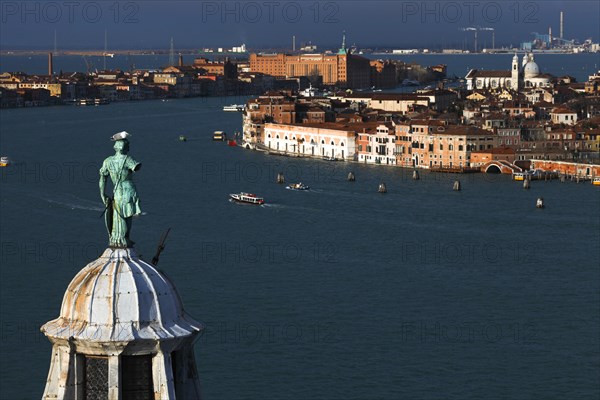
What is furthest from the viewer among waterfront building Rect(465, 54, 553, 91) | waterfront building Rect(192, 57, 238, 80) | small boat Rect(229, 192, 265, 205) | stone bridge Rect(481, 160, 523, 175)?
waterfront building Rect(192, 57, 238, 80)

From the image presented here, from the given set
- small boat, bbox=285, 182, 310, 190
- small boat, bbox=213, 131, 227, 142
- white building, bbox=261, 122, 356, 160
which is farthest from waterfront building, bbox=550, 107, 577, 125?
small boat, bbox=285, 182, 310, 190

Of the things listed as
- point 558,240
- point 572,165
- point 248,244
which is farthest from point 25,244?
point 572,165

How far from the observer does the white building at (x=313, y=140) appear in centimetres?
1916

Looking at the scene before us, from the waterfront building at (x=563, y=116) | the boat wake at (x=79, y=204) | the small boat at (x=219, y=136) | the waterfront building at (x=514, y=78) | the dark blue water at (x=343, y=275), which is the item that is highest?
the waterfront building at (x=514, y=78)

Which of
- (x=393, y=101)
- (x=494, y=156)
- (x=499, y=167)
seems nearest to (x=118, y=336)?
(x=499, y=167)

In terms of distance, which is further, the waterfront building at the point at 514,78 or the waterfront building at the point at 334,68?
the waterfront building at the point at 334,68

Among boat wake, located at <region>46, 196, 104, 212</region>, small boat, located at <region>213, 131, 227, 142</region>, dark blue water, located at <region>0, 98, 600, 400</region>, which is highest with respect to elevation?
small boat, located at <region>213, 131, 227, 142</region>

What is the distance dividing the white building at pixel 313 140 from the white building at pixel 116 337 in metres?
17.7

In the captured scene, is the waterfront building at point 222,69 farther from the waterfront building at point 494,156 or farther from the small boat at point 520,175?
the small boat at point 520,175

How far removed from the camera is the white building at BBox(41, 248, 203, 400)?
52.7 inches

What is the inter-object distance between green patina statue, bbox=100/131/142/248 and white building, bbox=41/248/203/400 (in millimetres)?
46

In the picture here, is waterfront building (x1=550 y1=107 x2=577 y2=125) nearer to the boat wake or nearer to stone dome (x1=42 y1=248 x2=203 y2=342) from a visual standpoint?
the boat wake

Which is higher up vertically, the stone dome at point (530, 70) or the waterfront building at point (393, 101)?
the stone dome at point (530, 70)

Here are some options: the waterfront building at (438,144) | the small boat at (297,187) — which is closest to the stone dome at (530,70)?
the waterfront building at (438,144)
